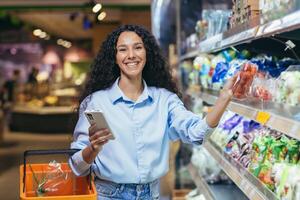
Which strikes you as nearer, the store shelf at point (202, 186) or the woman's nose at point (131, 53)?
the woman's nose at point (131, 53)

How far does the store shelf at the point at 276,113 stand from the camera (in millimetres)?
1675

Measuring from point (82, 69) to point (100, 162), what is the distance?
15853mm

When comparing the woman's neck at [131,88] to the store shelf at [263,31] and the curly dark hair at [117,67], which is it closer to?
the curly dark hair at [117,67]

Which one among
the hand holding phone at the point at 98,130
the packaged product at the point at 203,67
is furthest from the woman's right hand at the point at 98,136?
the packaged product at the point at 203,67

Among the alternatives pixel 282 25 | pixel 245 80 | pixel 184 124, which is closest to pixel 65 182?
pixel 184 124

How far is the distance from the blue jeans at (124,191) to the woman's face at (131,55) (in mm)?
480

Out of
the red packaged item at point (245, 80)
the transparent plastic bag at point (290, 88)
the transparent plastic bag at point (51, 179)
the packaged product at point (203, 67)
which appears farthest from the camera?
the packaged product at point (203, 67)

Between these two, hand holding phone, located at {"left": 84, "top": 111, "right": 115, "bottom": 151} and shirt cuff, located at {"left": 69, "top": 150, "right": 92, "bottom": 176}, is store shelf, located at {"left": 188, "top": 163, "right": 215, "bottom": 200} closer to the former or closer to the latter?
shirt cuff, located at {"left": 69, "top": 150, "right": 92, "bottom": 176}

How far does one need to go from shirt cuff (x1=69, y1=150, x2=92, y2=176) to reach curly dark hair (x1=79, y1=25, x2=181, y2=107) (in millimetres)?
421

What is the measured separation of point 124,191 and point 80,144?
278 mm

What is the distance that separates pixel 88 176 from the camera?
2.20 metres

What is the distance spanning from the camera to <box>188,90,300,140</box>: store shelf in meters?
1.67

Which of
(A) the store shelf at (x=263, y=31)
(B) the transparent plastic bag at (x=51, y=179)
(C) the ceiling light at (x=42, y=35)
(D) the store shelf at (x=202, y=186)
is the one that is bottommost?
A: (D) the store shelf at (x=202, y=186)

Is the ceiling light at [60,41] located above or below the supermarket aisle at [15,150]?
above
